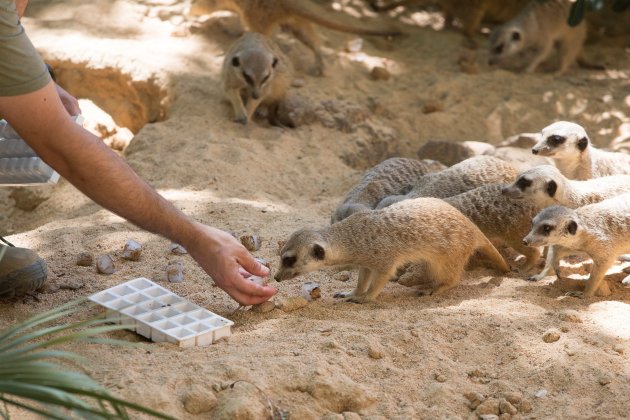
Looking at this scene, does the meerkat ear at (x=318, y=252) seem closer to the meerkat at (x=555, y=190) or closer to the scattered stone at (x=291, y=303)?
the scattered stone at (x=291, y=303)

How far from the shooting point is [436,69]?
644 cm

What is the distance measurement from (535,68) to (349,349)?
15.8 feet

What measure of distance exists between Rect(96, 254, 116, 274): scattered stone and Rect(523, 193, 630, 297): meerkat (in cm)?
166

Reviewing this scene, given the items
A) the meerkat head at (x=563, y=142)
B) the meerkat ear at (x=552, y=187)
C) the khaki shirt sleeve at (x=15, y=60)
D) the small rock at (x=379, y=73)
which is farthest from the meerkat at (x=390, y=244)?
the small rock at (x=379, y=73)

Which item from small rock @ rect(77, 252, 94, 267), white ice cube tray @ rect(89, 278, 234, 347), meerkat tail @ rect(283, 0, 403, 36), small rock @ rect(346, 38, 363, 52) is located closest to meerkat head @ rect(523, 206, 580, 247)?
white ice cube tray @ rect(89, 278, 234, 347)

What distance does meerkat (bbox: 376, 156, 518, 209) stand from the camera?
384 cm

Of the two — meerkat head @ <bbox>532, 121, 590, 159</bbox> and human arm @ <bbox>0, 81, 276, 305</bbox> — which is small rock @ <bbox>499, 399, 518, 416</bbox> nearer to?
human arm @ <bbox>0, 81, 276, 305</bbox>

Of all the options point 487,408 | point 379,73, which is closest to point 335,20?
point 379,73

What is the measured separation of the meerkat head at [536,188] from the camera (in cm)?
358

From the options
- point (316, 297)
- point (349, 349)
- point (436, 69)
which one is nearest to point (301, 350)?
point (349, 349)

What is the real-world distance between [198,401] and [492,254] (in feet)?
5.68

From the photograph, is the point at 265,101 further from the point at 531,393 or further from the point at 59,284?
the point at 531,393

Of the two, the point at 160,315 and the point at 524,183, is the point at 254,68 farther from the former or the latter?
the point at 160,315

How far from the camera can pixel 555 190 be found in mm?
3604
